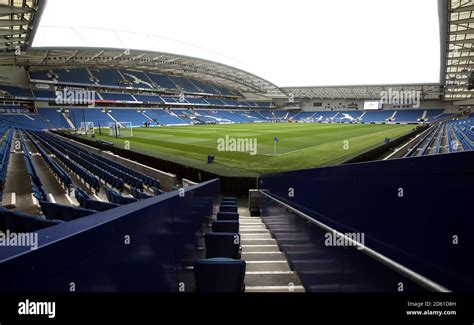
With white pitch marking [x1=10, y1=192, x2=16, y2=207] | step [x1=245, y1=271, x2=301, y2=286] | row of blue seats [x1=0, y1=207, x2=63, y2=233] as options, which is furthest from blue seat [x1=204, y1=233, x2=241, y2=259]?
white pitch marking [x1=10, y1=192, x2=16, y2=207]

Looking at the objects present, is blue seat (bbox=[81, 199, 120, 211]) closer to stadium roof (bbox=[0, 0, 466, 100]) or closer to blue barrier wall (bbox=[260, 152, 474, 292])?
blue barrier wall (bbox=[260, 152, 474, 292])

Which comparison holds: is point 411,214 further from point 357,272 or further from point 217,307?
point 217,307

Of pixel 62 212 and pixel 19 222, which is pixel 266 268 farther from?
pixel 19 222

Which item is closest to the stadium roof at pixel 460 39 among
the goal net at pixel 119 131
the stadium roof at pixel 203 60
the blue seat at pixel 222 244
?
the stadium roof at pixel 203 60

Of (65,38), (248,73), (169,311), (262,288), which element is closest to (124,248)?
(169,311)

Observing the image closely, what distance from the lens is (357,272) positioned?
186cm

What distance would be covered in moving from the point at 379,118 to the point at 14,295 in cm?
8392

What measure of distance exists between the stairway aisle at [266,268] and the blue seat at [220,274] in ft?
3.14

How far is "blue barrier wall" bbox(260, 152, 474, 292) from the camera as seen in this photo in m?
1.54

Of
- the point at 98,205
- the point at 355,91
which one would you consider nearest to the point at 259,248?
the point at 98,205

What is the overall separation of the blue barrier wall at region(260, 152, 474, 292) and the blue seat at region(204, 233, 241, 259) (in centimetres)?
83

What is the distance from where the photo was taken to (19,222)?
3445 mm

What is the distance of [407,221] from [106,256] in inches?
82.8

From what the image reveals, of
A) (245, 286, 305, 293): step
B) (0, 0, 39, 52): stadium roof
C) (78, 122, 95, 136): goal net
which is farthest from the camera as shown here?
(78, 122, 95, 136): goal net
